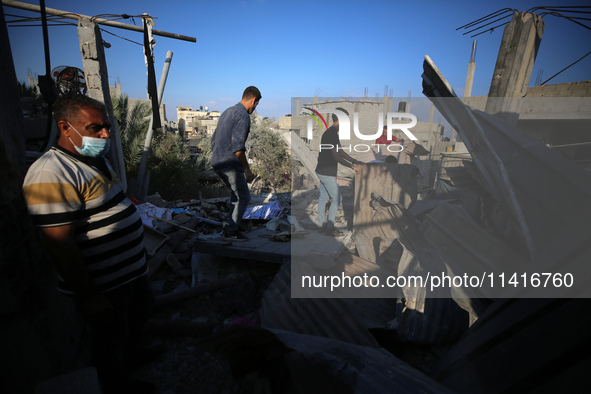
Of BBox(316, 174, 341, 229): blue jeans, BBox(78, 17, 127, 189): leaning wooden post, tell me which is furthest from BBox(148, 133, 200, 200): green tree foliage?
BBox(316, 174, 341, 229): blue jeans

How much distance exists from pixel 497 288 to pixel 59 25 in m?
9.12

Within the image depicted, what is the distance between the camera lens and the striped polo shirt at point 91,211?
1.40 meters

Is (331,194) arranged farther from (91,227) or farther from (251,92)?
(91,227)

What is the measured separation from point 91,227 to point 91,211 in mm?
93

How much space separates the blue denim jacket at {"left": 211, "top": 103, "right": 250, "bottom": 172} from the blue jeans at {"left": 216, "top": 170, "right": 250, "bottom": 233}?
0.53ft

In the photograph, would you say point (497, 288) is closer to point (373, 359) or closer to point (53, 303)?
point (373, 359)

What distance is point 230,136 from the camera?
11.7 ft

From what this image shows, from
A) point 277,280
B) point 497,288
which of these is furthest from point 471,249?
point 277,280

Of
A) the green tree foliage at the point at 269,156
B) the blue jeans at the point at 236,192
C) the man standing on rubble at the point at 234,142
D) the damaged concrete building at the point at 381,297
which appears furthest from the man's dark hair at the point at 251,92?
the green tree foliage at the point at 269,156

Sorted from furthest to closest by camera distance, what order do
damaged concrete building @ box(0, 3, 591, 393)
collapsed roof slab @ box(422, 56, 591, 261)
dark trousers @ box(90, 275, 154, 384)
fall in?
collapsed roof slab @ box(422, 56, 591, 261) → dark trousers @ box(90, 275, 154, 384) → damaged concrete building @ box(0, 3, 591, 393)

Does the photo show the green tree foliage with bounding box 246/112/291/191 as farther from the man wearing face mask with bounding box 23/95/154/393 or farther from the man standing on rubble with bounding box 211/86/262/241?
the man wearing face mask with bounding box 23/95/154/393

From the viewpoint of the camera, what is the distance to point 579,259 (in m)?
1.85

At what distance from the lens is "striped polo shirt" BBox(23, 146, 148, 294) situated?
140 cm

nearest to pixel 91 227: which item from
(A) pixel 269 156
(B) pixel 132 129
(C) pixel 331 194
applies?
(C) pixel 331 194
